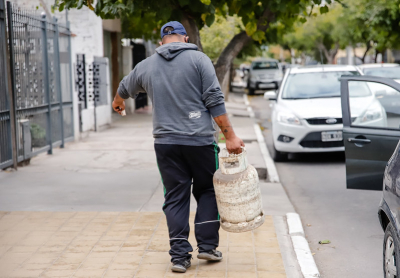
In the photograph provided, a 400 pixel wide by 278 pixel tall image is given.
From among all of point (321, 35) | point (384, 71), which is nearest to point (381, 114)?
point (384, 71)

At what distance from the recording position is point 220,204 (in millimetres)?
4320

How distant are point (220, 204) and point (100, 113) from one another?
11.9 metres

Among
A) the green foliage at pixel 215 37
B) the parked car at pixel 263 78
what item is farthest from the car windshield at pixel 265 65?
the green foliage at pixel 215 37

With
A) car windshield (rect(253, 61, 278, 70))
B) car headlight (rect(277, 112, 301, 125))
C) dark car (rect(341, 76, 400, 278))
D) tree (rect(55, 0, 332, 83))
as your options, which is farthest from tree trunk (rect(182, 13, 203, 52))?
car windshield (rect(253, 61, 278, 70))

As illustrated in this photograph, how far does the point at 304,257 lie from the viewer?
16.3 ft

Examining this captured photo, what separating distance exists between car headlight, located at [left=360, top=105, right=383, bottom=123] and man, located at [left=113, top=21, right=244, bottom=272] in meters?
2.69

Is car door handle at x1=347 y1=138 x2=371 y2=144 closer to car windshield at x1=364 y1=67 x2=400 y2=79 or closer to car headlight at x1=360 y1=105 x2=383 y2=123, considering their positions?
car headlight at x1=360 y1=105 x2=383 y2=123

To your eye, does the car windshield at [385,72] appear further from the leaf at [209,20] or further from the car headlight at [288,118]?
the leaf at [209,20]

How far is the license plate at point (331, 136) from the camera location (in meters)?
9.65

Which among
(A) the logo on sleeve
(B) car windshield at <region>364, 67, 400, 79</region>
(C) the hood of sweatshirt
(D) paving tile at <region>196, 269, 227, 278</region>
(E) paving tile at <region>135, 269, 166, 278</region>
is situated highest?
(C) the hood of sweatshirt

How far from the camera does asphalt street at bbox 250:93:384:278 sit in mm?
5045

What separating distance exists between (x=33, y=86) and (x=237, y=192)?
683 centimetres

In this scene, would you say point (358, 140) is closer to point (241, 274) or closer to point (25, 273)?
point (241, 274)

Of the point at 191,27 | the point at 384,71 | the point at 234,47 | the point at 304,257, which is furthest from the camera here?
the point at 384,71
